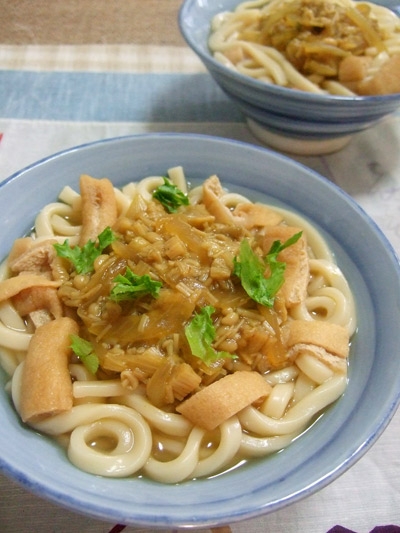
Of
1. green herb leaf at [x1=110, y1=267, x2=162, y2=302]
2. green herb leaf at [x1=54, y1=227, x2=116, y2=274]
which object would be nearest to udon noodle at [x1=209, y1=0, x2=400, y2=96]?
green herb leaf at [x1=54, y1=227, x2=116, y2=274]

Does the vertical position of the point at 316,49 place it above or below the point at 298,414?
above

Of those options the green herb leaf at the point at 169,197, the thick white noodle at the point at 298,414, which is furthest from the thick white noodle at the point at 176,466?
the green herb leaf at the point at 169,197

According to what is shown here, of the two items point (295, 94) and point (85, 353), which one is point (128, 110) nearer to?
point (295, 94)

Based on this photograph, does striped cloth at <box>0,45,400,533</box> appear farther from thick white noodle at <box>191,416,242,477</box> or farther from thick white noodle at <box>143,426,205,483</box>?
thick white noodle at <box>143,426,205,483</box>

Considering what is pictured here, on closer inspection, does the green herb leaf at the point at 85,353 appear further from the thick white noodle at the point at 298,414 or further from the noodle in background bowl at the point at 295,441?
the thick white noodle at the point at 298,414

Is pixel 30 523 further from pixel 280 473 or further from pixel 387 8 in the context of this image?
pixel 387 8

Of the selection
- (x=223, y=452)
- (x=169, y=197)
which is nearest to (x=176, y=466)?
(x=223, y=452)
